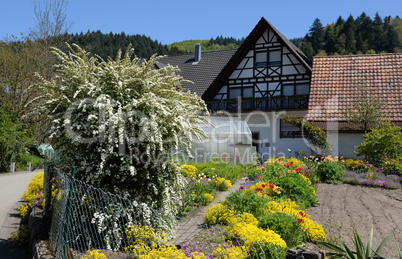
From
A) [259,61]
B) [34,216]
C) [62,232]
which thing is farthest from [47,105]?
[259,61]

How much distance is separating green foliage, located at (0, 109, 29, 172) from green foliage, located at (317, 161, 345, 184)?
16.4m

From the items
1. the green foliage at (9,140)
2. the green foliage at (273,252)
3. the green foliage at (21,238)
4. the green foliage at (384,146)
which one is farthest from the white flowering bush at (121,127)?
the green foliage at (9,140)

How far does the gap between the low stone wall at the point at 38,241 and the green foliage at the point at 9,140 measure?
1407 cm

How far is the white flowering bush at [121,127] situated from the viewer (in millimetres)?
6027

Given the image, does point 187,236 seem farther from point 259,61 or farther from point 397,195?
point 259,61

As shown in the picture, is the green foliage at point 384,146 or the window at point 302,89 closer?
the green foliage at point 384,146

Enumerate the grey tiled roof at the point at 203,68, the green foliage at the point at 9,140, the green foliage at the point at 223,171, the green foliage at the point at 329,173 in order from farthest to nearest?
the grey tiled roof at the point at 203,68
the green foliage at the point at 9,140
the green foliage at the point at 329,173
the green foliage at the point at 223,171

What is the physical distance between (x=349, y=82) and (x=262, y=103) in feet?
18.9

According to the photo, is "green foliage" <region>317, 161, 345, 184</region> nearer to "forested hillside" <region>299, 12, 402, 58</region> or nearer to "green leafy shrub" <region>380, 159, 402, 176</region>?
"green leafy shrub" <region>380, 159, 402, 176</region>

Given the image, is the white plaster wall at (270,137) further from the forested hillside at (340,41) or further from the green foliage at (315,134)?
the forested hillside at (340,41)

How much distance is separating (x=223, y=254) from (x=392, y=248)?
11.4 feet

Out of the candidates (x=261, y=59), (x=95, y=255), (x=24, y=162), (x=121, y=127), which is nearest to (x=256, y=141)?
(x=261, y=59)

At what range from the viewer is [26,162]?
2317 centimetres

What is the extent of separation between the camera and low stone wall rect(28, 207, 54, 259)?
5.98 meters
